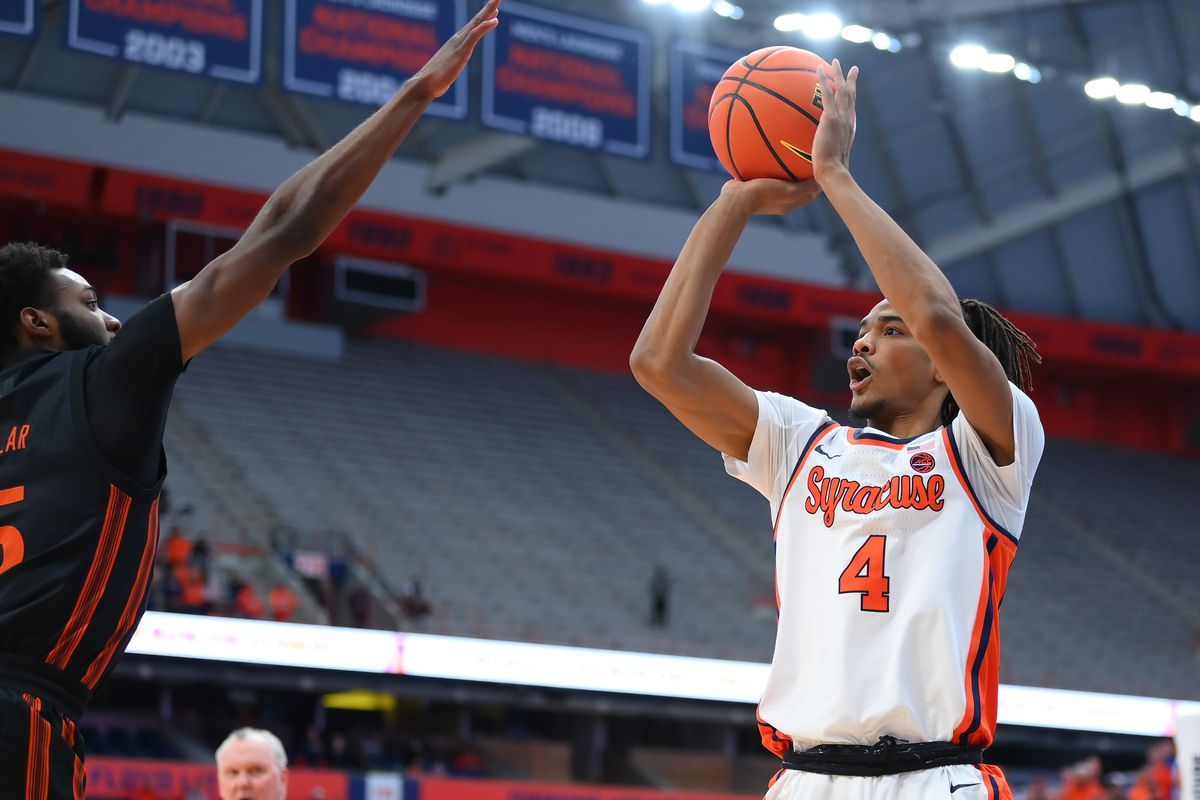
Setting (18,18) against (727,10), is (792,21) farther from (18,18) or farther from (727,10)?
(18,18)

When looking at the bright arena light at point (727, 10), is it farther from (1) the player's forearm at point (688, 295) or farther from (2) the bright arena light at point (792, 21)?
(1) the player's forearm at point (688, 295)

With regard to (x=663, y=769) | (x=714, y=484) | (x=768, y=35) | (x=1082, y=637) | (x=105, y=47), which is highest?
(x=768, y=35)

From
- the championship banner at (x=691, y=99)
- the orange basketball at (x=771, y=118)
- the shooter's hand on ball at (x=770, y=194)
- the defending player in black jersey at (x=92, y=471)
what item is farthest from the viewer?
the championship banner at (x=691, y=99)

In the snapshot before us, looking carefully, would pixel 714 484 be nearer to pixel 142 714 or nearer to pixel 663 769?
pixel 663 769

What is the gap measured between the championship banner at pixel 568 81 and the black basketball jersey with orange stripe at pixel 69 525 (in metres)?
14.3

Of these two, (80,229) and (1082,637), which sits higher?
(80,229)

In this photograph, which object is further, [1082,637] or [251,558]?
[1082,637]

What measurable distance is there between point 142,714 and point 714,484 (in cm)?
1078

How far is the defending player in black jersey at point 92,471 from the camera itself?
332 centimetres

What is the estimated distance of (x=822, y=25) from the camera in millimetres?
22562

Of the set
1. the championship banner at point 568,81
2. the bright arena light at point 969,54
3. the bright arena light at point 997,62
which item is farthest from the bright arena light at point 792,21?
the championship banner at point 568,81

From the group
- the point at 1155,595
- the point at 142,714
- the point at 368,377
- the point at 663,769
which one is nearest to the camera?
the point at 142,714

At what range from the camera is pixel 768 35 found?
965 inches

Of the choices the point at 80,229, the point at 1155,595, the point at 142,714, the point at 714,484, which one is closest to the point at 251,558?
the point at 142,714
